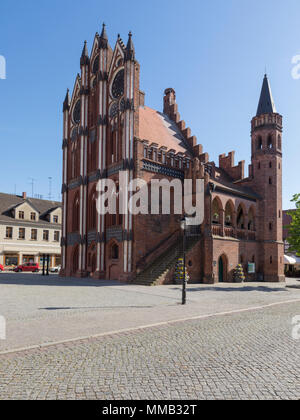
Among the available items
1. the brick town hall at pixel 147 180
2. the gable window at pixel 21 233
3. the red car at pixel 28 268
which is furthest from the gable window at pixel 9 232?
the brick town hall at pixel 147 180

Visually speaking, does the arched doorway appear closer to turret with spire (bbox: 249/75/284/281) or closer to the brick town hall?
the brick town hall

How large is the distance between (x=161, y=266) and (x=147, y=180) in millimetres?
7504

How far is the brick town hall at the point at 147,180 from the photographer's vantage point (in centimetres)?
2651

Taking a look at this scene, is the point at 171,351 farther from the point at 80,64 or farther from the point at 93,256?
the point at 80,64

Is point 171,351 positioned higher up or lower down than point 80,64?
lower down

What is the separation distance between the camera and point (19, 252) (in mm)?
47719

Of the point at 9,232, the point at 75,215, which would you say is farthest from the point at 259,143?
the point at 9,232

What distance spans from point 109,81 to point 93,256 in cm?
1767

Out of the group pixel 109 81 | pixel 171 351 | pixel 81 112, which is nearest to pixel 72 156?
pixel 81 112

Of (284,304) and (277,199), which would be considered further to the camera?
(277,199)

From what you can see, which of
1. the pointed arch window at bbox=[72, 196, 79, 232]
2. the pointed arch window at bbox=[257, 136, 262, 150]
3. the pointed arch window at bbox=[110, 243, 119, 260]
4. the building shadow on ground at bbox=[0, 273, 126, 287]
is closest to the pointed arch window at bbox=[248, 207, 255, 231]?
the pointed arch window at bbox=[257, 136, 262, 150]

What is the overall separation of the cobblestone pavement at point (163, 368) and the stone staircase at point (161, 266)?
47.9ft

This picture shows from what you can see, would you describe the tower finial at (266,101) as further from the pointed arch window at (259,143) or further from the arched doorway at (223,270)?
the arched doorway at (223,270)

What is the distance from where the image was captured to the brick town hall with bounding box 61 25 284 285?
87.0 ft
